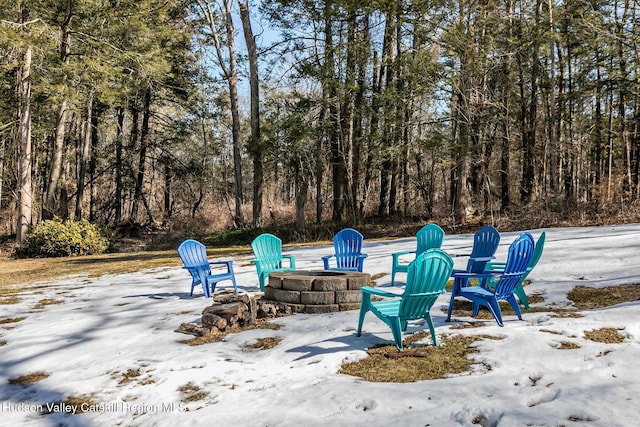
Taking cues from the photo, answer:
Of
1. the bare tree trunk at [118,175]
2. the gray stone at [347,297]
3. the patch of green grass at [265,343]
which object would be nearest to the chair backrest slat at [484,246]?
the gray stone at [347,297]

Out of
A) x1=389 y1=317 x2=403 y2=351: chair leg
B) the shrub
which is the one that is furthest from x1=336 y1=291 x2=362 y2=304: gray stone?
the shrub

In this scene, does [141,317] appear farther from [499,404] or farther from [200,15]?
[200,15]

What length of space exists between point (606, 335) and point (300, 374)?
2469mm

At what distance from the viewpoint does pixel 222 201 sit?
77.3 feet

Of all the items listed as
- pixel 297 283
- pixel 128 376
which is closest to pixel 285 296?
pixel 297 283

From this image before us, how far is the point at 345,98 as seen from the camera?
1617 centimetres

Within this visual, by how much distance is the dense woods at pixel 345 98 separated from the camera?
44.1 feet

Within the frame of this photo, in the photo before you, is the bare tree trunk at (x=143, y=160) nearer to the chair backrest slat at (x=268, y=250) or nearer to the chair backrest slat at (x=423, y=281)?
the chair backrest slat at (x=268, y=250)

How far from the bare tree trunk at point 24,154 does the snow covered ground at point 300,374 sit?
34.1ft

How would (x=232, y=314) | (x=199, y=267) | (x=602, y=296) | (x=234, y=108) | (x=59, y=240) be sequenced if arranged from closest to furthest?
1. (x=232, y=314)
2. (x=602, y=296)
3. (x=199, y=267)
4. (x=59, y=240)
5. (x=234, y=108)

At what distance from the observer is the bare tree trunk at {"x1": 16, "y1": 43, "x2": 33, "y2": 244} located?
14430 millimetres

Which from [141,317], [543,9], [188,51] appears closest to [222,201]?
[188,51]

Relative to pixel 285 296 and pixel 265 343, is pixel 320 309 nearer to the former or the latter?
pixel 285 296

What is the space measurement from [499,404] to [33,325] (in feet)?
16.1
